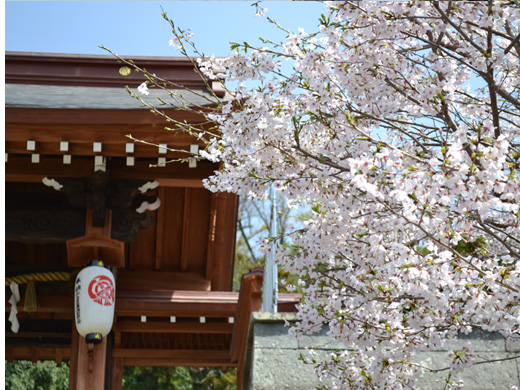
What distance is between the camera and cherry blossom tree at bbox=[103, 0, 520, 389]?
286cm

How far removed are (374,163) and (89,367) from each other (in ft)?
12.6

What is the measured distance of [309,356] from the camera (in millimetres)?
4953

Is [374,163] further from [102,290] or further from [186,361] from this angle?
[186,361]

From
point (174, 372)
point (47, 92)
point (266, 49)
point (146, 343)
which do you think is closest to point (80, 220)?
point (47, 92)

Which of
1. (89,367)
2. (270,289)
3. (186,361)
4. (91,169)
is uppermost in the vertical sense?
(91,169)

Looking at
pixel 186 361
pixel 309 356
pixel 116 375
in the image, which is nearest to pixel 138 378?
pixel 186 361

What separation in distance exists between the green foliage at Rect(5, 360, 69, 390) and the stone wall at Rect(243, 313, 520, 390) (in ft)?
35.3

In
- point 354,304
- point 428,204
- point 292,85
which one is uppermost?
point 292,85

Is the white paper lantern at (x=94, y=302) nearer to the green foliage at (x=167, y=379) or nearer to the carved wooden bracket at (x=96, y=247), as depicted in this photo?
the carved wooden bracket at (x=96, y=247)

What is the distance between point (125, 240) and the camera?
6078 millimetres

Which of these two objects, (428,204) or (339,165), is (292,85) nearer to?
(339,165)

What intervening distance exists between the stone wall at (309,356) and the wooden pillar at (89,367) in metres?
1.40

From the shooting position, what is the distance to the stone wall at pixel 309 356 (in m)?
4.73

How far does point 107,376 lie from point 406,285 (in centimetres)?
474
